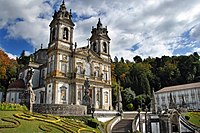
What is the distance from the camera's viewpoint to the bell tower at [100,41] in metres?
48.7

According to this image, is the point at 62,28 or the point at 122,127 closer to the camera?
the point at 122,127

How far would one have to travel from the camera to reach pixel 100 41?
160ft

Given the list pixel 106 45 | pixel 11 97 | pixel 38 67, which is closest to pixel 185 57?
pixel 106 45

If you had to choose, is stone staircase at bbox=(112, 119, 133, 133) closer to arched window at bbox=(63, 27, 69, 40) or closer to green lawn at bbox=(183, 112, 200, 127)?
green lawn at bbox=(183, 112, 200, 127)

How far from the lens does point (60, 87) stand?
38.0 m

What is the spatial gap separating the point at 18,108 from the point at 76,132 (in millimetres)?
6090

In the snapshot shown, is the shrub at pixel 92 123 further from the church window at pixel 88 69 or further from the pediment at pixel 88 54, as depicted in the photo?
A: the pediment at pixel 88 54

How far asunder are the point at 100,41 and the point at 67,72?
13309 mm

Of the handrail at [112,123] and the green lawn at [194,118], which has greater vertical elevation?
the handrail at [112,123]

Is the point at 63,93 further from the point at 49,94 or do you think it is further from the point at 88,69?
the point at 88,69

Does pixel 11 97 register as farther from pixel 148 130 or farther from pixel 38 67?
pixel 148 130

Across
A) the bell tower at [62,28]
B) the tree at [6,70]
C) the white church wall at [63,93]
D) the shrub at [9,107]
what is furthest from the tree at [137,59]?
the shrub at [9,107]

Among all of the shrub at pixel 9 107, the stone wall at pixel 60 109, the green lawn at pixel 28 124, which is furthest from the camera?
the stone wall at pixel 60 109

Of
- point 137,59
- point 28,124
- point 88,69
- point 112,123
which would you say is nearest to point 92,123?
point 112,123
